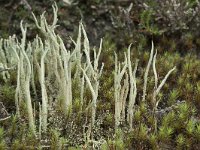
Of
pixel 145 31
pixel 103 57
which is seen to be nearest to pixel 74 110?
pixel 103 57

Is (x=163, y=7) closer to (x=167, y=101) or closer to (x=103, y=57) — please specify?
(x=103, y=57)

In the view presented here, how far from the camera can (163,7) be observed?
12.1 ft

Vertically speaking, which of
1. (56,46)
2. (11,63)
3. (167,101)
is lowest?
(167,101)

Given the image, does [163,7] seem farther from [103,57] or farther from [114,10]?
[103,57]

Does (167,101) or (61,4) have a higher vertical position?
(61,4)

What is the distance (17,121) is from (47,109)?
0.20 meters

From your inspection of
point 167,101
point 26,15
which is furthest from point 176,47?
point 26,15

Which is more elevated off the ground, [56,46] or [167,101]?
[56,46]

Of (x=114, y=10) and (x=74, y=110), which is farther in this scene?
(x=114, y=10)

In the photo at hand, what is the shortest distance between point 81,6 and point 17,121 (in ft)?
5.69

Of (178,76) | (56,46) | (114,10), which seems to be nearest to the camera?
(56,46)

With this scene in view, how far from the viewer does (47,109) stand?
2477mm

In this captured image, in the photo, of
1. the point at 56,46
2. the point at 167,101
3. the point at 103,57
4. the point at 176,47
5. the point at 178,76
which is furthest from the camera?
the point at 176,47

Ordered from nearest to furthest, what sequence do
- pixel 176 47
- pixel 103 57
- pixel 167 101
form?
pixel 167 101 < pixel 103 57 < pixel 176 47
